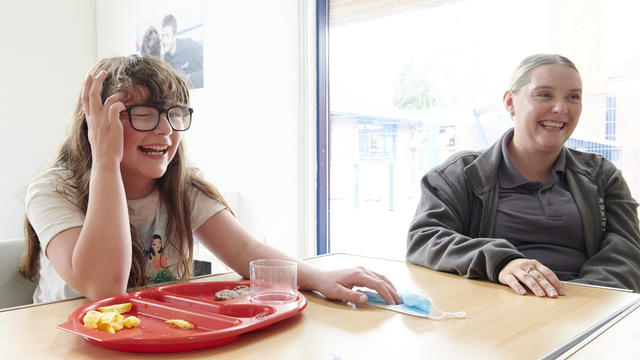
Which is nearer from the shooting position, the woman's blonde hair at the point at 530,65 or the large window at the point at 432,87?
the woman's blonde hair at the point at 530,65

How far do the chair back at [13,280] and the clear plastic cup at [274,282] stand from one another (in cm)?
70

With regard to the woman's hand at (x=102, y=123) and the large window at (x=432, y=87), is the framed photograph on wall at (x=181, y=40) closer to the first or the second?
the large window at (x=432, y=87)

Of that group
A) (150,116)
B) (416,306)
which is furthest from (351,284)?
(150,116)

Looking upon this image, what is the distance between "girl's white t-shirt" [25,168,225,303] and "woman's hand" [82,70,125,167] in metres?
0.15

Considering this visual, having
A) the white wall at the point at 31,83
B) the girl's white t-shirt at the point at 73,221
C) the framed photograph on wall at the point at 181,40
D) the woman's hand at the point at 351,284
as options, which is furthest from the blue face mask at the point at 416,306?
the white wall at the point at 31,83

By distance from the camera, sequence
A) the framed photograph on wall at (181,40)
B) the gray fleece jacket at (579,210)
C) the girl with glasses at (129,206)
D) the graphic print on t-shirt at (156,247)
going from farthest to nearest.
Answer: the framed photograph on wall at (181,40)
the gray fleece jacket at (579,210)
the graphic print on t-shirt at (156,247)
the girl with glasses at (129,206)

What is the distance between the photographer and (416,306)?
3.02ft

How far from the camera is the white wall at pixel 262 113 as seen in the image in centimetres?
296

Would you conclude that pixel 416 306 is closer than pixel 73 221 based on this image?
Yes

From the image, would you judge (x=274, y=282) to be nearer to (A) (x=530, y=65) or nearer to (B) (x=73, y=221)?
(B) (x=73, y=221)

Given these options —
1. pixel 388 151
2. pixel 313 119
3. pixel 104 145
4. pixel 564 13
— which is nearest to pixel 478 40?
pixel 564 13

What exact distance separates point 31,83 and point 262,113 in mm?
1963

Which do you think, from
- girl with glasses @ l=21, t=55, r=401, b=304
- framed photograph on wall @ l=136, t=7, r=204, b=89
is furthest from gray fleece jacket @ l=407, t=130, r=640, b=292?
framed photograph on wall @ l=136, t=7, r=204, b=89

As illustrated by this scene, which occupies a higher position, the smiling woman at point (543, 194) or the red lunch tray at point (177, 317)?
the smiling woman at point (543, 194)
